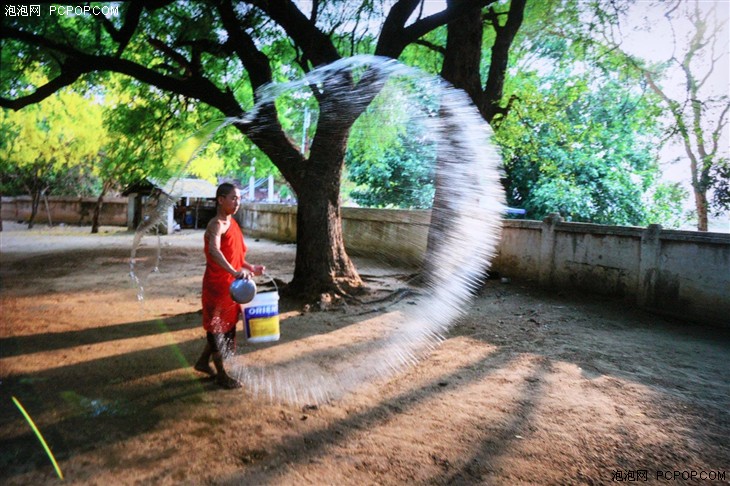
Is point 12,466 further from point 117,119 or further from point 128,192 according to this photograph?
point 128,192

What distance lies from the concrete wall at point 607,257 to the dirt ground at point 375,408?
1.97ft

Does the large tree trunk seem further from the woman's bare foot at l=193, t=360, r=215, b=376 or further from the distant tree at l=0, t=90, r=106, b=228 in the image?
the distant tree at l=0, t=90, r=106, b=228

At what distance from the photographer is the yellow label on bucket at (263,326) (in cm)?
414

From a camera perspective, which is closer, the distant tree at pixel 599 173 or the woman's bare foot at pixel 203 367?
the woman's bare foot at pixel 203 367

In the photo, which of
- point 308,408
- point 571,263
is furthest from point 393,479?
point 571,263

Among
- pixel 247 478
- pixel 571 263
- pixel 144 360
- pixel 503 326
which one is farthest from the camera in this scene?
pixel 571 263

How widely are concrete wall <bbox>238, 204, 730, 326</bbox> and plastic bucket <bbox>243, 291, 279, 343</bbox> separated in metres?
3.12

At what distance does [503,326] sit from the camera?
713 cm

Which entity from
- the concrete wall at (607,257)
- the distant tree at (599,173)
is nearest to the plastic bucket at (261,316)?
the concrete wall at (607,257)

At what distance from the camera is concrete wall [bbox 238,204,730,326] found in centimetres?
736

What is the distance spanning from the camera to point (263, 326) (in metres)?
4.18

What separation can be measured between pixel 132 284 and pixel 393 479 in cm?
852

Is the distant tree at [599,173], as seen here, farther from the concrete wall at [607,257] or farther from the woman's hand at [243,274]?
the woman's hand at [243,274]

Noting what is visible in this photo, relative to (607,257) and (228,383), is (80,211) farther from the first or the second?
(607,257)
